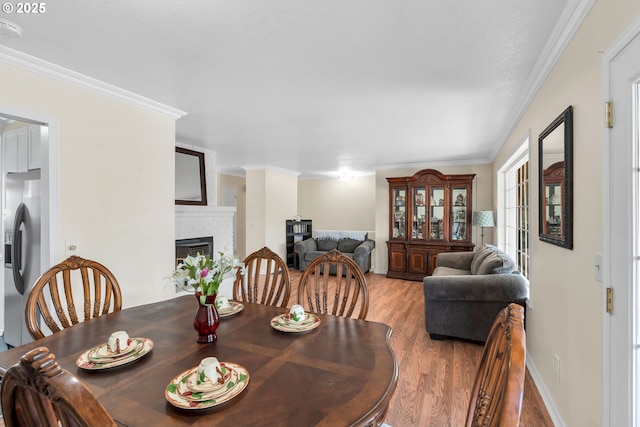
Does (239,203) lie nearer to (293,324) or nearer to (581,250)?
(293,324)

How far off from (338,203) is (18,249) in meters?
6.60

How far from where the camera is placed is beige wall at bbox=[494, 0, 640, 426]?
1.37m

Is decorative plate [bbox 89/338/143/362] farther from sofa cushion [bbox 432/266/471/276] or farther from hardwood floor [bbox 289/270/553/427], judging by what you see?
sofa cushion [bbox 432/266/471/276]

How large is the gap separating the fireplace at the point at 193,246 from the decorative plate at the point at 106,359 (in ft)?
8.79

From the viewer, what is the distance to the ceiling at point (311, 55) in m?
1.56

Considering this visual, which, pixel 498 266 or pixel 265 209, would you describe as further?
pixel 265 209


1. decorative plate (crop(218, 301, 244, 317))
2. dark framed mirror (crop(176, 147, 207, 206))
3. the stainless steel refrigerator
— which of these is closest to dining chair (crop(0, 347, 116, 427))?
decorative plate (crop(218, 301, 244, 317))

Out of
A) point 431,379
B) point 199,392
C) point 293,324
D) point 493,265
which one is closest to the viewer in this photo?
point 199,392

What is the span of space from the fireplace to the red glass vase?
8.73 feet

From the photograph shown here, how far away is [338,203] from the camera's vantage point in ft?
27.5

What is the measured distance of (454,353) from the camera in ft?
9.58

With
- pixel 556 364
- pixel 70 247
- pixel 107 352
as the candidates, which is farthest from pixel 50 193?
pixel 556 364

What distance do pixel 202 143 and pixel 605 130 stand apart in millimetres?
4346

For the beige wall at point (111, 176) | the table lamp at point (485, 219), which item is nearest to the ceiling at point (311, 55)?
the beige wall at point (111, 176)
